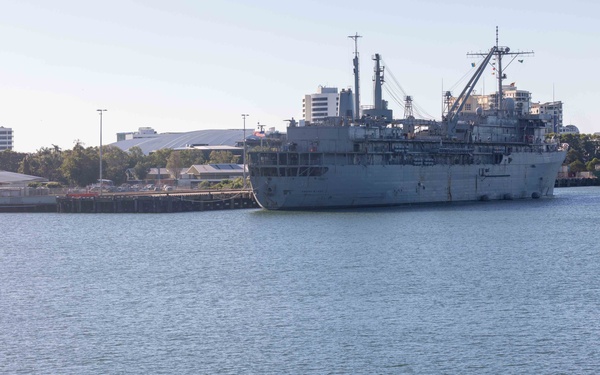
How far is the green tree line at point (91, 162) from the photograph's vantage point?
134 m

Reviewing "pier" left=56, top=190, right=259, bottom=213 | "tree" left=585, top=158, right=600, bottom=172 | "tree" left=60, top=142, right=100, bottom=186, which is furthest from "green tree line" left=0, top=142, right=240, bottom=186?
"tree" left=585, top=158, right=600, bottom=172

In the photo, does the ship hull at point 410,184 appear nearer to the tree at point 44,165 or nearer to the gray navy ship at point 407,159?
the gray navy ship at point 407,159

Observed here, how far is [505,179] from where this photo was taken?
346 ft

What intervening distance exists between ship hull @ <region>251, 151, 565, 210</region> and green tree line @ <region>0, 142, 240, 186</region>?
169 feet

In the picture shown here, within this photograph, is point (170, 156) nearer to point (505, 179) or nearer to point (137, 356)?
point (505, 179)

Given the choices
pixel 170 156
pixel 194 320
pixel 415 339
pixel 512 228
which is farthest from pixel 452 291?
pixel 170 156

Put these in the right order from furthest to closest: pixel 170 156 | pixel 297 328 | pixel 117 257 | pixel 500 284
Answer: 1. pixel 170 156
2. pixel 117 257
3. pixel 500 284
4. pixel 297 328

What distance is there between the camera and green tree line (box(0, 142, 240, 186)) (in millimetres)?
133875

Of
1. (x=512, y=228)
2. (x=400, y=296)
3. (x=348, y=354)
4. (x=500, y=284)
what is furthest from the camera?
(x=512, y=228)

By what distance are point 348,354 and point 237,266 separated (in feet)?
69.0

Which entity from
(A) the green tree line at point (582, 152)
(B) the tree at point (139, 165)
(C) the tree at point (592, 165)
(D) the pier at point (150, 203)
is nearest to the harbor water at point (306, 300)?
(D) the pier at point (150, 203)

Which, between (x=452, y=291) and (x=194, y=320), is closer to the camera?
(x=194, y=320)

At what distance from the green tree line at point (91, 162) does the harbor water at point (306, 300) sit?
59.3 metres

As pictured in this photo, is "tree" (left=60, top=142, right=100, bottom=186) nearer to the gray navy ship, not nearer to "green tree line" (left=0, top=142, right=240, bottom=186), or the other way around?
"green tree line" (left=0, top=142, right=240, bottom=186)
